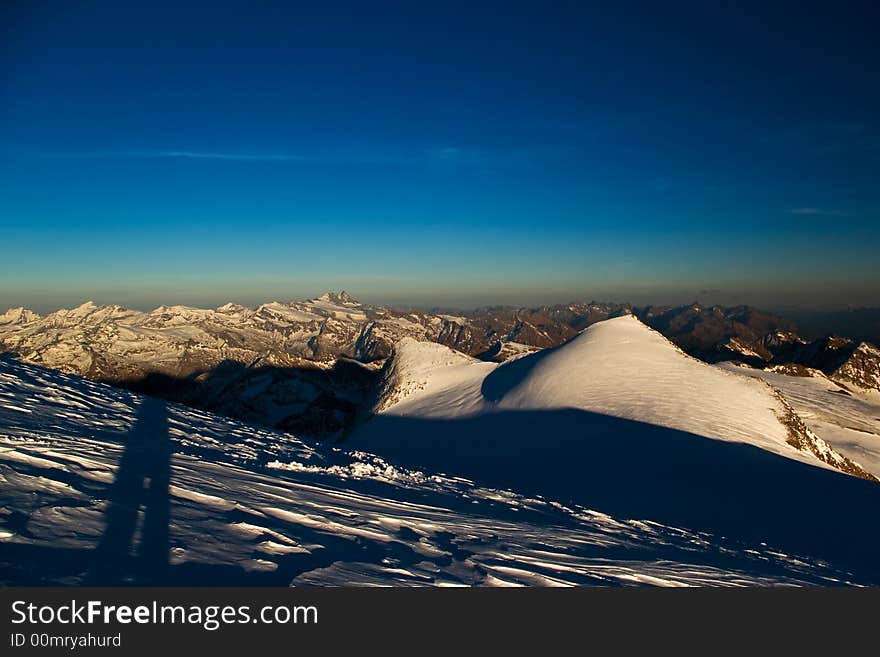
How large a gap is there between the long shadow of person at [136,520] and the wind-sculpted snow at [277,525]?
2 centimetres

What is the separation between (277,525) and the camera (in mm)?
5809

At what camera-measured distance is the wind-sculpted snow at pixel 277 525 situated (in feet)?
14.2

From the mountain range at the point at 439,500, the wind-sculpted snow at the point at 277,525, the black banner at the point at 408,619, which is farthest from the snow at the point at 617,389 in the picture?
the black banner at the point at 408,619

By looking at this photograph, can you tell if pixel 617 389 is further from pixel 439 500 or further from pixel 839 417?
pixel 839 417

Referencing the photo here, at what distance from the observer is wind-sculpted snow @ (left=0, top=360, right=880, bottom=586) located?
4.33 m

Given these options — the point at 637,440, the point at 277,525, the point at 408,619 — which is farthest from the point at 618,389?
the point at 408,619

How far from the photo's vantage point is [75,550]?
4.09 m

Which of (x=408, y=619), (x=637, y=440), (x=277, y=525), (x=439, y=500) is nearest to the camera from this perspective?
(x=408, y=619)

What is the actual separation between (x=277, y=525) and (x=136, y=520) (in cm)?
161

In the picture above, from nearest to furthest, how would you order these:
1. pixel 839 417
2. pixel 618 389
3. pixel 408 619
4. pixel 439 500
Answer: pixel 408 619
pixel 439 500
pixel 618 389
pixel 839 417

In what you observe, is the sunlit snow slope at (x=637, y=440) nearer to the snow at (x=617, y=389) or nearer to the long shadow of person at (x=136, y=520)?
the snow at (x=617, y=389)

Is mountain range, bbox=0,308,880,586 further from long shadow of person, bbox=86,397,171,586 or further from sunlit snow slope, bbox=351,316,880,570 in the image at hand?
sunlit snow slope, bbox=351,316,880,570

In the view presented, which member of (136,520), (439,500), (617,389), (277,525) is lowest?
(439,500)

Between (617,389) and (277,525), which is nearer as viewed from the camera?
(277,525)
